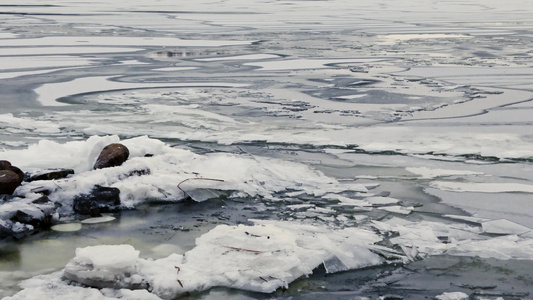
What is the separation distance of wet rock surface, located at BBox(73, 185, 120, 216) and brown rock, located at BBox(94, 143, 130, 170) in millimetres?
398

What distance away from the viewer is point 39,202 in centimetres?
382

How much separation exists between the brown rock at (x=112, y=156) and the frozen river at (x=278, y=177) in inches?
3.8

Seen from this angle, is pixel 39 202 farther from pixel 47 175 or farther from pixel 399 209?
pixel 399 209

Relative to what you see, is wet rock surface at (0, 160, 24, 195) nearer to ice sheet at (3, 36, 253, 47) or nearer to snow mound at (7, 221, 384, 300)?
snow mound at (7, 221, 384, 300)

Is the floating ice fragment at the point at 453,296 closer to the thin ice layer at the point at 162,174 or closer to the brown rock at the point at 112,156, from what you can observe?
the thin ice layer at the point at 162,174

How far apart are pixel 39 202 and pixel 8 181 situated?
0.20 meters

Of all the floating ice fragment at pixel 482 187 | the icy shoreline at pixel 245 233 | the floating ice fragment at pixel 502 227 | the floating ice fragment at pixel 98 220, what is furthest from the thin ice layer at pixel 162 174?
the floating ice fragment at pixel 502 227

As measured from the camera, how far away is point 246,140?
19.0ft

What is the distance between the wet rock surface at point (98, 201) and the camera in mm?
3901

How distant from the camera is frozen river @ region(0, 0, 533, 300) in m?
3.06

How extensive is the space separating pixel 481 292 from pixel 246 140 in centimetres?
305

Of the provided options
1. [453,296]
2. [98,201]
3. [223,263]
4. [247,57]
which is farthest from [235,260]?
[247,57]

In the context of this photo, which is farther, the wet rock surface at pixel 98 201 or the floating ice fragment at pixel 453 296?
the wet rock surface at pixel 98 201

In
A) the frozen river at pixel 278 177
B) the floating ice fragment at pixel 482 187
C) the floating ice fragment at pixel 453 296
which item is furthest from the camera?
the floating ice fragment at pixel 482 187
